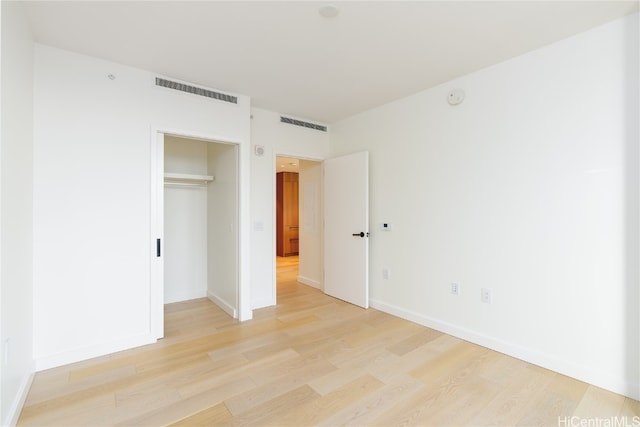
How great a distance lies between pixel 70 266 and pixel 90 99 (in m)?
1.44

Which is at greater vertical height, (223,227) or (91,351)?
(223,227)

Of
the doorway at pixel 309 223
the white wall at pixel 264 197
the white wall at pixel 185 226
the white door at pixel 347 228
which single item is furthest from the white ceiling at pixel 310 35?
the doorway at pixel 309 223

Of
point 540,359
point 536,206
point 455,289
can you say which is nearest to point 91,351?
point 455,289

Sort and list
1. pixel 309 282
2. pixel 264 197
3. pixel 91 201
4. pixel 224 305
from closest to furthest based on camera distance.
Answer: pixel 91 201
pixel 224 305
pixel 264 197
pixel 309 282

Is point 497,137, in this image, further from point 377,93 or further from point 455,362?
point 455,362

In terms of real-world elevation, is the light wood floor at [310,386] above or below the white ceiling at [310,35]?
below

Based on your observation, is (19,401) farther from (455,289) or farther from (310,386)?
(455,289)

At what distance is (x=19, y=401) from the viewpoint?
1.88m

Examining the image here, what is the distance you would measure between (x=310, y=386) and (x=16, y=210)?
228 cm

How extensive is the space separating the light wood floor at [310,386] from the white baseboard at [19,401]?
0.17ft

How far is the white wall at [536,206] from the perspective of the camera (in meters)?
2.11

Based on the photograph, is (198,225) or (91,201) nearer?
(91,201)

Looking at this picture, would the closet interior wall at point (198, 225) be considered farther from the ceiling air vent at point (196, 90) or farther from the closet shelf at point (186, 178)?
the ceiling air vent at point (196, 90)

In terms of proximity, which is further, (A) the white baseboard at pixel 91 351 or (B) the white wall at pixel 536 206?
(A) the white baseboard at pixel 91 351
